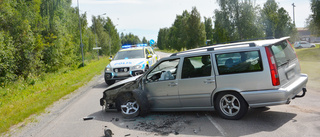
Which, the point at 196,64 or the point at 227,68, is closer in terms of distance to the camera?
the point at 227,68

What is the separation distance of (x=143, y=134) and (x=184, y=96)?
1.38 meters

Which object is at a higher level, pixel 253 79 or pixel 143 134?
pixel 253 79

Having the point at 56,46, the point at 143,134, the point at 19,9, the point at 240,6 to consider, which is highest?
the point at 240,6

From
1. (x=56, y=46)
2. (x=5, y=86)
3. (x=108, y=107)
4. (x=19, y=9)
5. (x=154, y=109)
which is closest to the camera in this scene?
(x=154, y=109)

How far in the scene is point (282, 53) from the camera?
5.82m

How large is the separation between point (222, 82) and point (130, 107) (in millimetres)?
2459

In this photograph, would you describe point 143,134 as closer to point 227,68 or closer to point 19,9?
point 227,68

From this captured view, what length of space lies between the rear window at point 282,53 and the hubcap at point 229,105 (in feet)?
3.74

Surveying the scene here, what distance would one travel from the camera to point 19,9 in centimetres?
2064

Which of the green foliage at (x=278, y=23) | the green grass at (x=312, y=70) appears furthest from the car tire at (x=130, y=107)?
the green foliage at (x=278, y=23)

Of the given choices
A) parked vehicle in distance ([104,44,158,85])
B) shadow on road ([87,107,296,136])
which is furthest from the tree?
shadow on road ([87,107,296,136])

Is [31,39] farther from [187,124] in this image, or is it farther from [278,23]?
[278,23]

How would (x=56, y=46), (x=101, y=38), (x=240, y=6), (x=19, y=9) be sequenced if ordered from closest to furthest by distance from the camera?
(x=19, y=9) < (x=56, y=46) < (x=240, y=6) < (x=101, y=38)

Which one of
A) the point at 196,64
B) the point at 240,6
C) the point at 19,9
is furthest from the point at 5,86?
the point at 240,6
